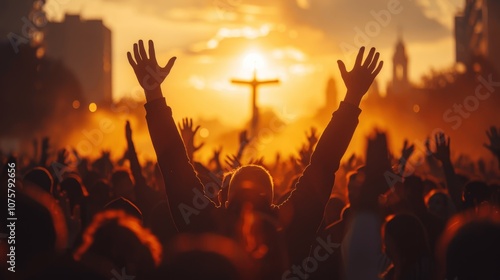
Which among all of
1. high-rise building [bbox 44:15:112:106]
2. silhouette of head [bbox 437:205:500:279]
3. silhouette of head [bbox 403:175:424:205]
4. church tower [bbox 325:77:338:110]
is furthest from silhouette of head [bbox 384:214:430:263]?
high-rise building [bbox 44:15:112:106]

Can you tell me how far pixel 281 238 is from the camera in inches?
191

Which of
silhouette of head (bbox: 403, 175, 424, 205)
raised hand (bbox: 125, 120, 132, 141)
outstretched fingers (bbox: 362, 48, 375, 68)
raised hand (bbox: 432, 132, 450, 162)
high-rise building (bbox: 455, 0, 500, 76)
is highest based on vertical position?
high-rise building (bbox: 455, 0, 500, 76)

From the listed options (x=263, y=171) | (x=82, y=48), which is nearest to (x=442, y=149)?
(x=263, y=171)

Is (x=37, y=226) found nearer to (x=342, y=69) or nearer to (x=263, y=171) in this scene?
(x=263, y=171)

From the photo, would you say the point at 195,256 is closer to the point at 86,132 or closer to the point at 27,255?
the point at 27,255

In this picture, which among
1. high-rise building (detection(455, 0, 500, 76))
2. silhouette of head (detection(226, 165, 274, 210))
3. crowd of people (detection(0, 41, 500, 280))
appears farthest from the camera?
high-rise building (detection(455, 0, 500, 76))

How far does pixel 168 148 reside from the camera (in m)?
5.63

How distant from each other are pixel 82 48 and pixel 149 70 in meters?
177

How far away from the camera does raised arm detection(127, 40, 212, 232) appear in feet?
18.0

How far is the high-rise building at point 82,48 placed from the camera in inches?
7023

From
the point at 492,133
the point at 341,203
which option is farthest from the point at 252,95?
the point at 341,203

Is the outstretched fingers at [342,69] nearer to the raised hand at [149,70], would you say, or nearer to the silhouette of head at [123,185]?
the raised hand at [149,70]

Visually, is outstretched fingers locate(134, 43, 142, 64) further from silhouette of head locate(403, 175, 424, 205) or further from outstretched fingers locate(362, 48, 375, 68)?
silhouette of head locate(403, 175, 424, 205)

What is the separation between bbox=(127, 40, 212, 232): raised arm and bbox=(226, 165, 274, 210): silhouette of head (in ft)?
0.58
